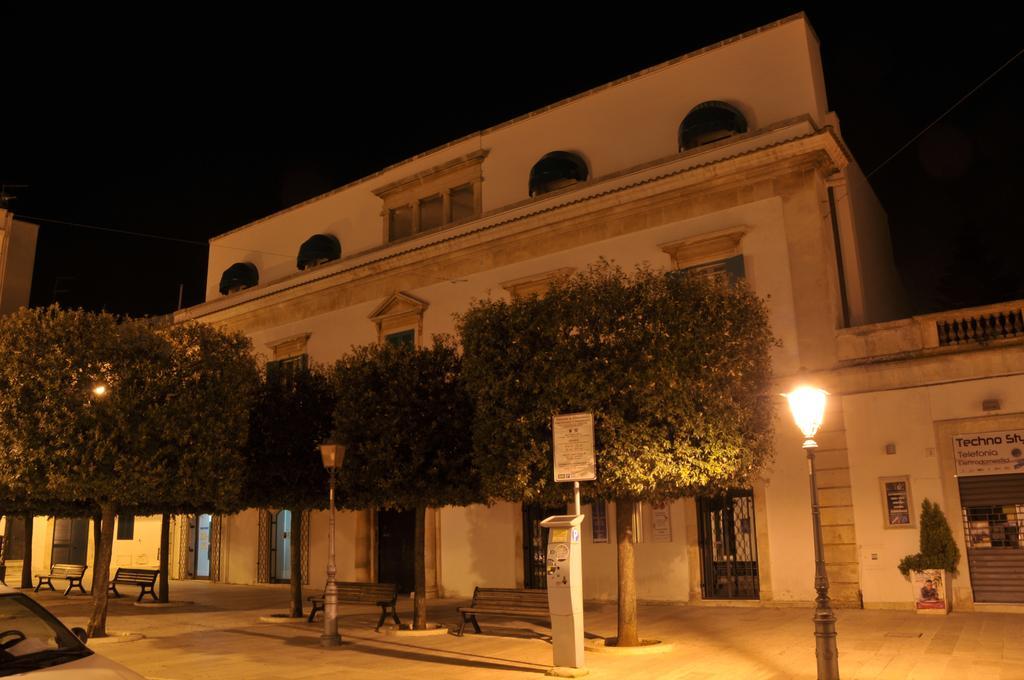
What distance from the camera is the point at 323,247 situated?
28094 millimetres

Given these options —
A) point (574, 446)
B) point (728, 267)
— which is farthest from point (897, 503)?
point (574, 446)

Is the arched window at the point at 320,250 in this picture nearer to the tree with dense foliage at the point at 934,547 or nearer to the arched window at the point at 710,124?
the arched window at the point at 710,124

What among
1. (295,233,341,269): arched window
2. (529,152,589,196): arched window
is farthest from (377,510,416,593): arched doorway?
(529,152,589,196): arched window

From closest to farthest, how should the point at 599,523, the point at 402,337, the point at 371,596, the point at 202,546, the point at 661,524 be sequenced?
the point at 371,596 < the point at 661,524 < the point at 599,523 < the point at 402,337 < the point at 202,546

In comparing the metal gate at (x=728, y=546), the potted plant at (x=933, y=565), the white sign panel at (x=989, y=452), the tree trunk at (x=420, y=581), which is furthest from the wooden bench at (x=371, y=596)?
the white sign panel at (x=989, y=452)

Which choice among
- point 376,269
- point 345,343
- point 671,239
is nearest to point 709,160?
point 671,239

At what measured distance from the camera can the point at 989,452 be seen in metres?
15.7

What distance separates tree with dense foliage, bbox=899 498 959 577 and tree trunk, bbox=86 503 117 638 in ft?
48.3

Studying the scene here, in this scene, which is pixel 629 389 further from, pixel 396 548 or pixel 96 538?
pixel 96 538

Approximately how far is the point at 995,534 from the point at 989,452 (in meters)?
1.53

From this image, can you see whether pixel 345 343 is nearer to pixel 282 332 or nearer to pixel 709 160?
pixel 282 332

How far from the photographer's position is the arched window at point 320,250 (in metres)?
28.0

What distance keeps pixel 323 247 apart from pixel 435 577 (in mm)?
11712

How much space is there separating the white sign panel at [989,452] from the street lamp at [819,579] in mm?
7015
